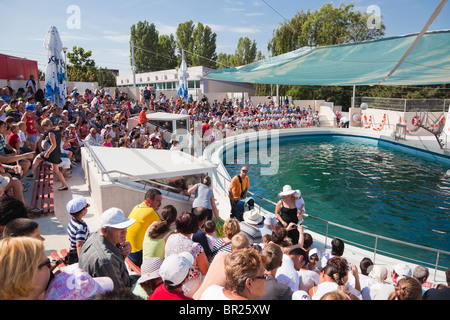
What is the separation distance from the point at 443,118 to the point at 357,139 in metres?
6.79

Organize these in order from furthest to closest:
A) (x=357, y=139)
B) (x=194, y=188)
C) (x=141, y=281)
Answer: (x=357, y=139) → (x=194, y=188) → (x=141, y=281)

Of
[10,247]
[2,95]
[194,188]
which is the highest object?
[2,95]

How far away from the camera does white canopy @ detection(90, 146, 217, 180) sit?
20.3ft

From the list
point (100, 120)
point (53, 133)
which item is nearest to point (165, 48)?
point (100, 120)

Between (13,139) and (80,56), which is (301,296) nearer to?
(13,139)

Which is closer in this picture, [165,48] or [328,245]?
[328,245]

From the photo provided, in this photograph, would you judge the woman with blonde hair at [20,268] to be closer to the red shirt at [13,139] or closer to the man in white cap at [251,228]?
the man in white cap at [251,228]

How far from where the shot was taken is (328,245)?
6.66 metres

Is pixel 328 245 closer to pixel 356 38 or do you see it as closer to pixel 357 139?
pixel 357 139

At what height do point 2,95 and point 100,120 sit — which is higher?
point 2,95

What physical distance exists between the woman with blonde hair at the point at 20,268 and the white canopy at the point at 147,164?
13.0 ft

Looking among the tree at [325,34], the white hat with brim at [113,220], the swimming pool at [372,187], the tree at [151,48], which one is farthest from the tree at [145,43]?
the white hat with brim at [113,220]

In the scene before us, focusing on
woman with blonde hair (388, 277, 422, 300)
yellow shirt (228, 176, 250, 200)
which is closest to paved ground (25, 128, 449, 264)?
yellow shirt (228, 176, 250, 200)

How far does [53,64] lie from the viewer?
1015cm
